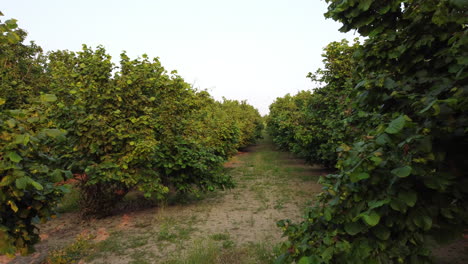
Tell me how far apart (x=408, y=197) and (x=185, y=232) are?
643cm

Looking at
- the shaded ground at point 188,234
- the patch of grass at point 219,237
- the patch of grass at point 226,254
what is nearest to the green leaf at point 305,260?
the shaded ground at point 188,234

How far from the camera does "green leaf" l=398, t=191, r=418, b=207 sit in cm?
182

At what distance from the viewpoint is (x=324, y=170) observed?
16.8 metres

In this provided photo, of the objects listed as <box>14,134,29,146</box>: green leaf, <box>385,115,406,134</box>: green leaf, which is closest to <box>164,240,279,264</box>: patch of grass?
<box>14,134,29,146</box>: green leaf

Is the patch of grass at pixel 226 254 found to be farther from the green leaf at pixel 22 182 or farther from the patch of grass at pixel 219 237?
the green leaf at pixel 22 182

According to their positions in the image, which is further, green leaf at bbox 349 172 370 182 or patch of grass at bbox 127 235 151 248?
patch of grass at bbox 127 235 151 248

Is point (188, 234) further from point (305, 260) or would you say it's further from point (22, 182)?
point (305, 260)

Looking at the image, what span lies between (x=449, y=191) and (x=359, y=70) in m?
1.58

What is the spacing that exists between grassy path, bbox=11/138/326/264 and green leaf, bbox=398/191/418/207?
11.5 ft

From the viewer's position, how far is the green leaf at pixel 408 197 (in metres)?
1.82

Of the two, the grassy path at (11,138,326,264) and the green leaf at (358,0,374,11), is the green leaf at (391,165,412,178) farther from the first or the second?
the grassy path at (11,138,326,264)

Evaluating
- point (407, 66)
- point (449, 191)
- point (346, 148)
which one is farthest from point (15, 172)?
point (407, 66)

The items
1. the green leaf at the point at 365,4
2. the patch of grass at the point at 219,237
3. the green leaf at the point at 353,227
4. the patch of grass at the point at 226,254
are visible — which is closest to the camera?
the green leaf at the point at 353,227

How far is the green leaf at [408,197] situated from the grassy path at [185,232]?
3500 mm
